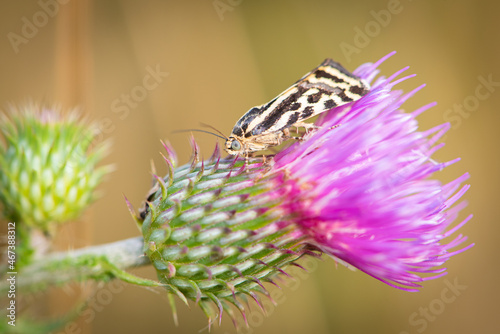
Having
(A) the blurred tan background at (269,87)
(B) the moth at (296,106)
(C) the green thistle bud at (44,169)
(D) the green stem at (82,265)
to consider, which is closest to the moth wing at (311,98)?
(B) the moth at (296,106)

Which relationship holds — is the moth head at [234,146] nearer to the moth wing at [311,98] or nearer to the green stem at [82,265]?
the moth wing at [311,98]

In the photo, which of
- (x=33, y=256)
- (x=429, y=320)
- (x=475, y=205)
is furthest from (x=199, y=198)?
(x=475, y=205)

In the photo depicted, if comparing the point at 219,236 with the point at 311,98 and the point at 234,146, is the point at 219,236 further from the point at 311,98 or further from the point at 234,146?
the point at 311,98

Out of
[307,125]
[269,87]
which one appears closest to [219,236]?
[307,125]

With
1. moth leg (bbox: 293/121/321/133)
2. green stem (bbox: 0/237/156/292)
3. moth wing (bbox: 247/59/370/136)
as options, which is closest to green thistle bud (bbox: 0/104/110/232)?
green stem (bbox: 0/237/156/292)

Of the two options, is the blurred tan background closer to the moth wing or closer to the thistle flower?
the thistle flower

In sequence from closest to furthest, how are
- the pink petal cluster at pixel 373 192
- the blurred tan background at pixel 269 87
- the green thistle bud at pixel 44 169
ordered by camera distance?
the pink petal cluster at pixel 373 192
the green thistle bud at pixel 44 169
the blurred tan background at pixel 269 87

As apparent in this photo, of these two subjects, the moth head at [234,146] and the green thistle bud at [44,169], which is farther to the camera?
the green thistle bud at [44,169]
